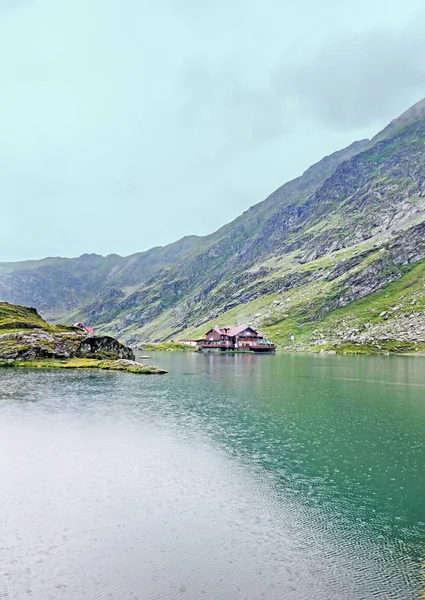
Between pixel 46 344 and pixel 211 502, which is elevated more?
pixel 46 344

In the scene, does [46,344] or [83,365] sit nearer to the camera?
[83,365]

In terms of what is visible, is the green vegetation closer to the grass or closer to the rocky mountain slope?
the rocky mountain slope

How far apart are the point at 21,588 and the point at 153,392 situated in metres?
70.9

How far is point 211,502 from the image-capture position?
34.3 metres

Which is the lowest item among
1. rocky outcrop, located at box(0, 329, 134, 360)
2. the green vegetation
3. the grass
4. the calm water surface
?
the calm water surface

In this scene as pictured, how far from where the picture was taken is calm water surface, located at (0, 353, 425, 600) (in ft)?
76.0

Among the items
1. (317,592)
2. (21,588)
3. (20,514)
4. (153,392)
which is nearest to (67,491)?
(20,514)

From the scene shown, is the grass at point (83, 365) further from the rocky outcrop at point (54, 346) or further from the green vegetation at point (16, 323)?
the green vegetation at point (16, 323)

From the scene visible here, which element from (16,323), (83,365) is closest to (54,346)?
(83,365)

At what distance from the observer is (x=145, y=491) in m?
36.7

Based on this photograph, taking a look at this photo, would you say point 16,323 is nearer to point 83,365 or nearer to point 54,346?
point 54,346

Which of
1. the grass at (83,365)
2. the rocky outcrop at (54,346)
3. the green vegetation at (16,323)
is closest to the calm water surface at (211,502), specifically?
the grass at (83,365)

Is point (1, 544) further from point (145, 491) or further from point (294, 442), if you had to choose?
point (294, 442)

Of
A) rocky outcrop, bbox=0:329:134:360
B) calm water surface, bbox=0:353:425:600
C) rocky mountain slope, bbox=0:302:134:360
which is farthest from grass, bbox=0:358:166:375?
calm water surface, bbox=0:353:425:600
